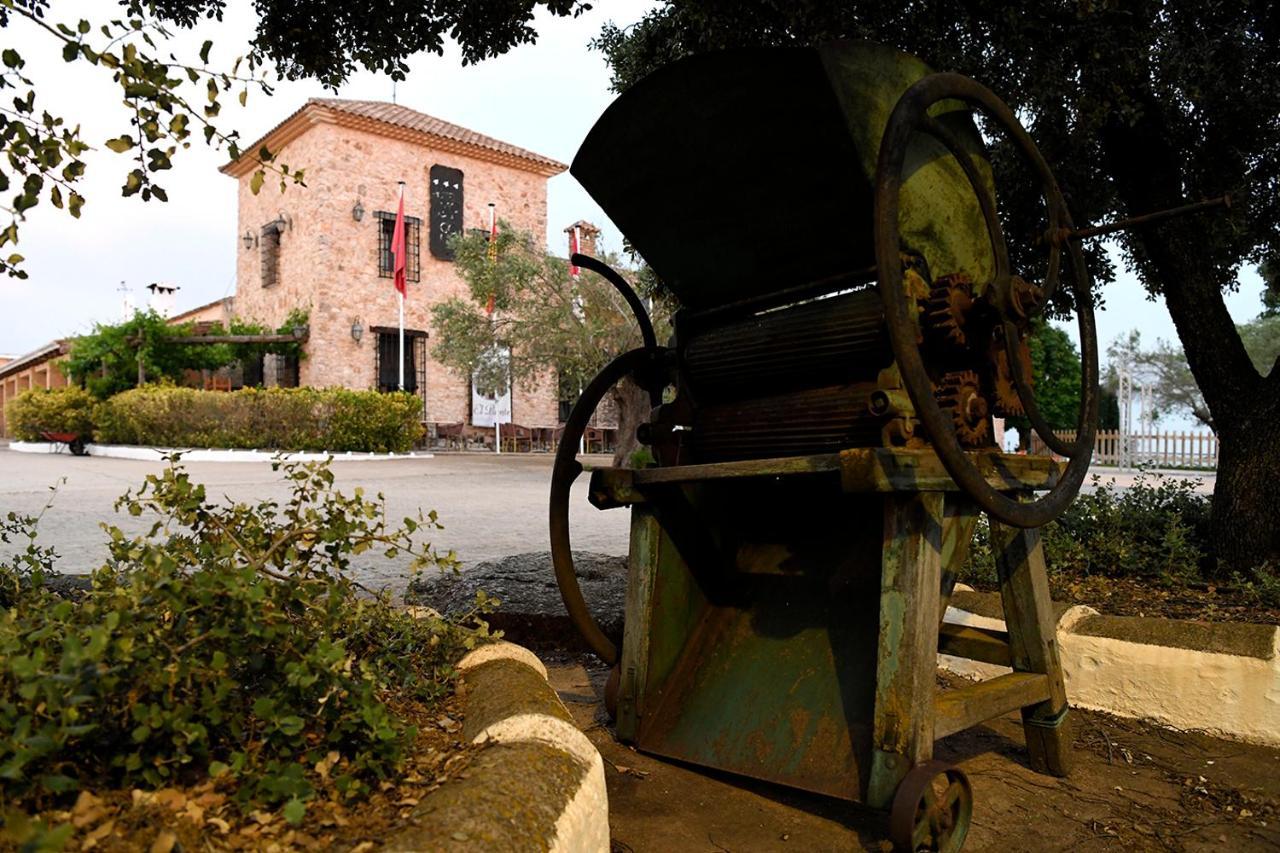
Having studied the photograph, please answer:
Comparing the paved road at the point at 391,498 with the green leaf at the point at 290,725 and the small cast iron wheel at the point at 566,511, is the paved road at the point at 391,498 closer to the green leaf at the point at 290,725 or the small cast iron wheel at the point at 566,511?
the small cast iron wheel at the point at 566,511

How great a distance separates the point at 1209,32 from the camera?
4.83 metres

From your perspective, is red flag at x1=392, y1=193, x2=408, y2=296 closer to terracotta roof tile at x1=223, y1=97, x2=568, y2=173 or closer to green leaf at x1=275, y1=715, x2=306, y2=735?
terracotta roof tile at x1=223, y1=97, x2=568, y2=173

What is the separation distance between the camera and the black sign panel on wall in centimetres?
2556

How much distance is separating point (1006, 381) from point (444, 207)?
2507 centimetres

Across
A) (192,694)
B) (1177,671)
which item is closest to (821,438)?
(1177,671)

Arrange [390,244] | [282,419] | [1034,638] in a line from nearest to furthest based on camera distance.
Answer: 1. [1034,638]
2. [282,419]
3. [390,244]

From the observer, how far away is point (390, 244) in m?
25.0

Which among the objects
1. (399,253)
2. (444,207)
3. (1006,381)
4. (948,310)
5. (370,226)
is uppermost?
(444,207)

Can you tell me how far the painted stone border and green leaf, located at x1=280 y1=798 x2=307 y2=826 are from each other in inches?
5.6

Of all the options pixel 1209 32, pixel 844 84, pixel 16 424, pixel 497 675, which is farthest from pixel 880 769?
pixel 16 424

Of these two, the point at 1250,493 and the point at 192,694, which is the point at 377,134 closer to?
the point at 1250,493

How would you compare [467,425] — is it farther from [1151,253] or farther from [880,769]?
[880,769]

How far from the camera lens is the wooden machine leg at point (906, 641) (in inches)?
81.4

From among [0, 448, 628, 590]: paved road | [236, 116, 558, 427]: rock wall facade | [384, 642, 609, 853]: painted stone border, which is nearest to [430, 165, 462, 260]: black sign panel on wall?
[236, 116, 558, 427]: rock wall facade
